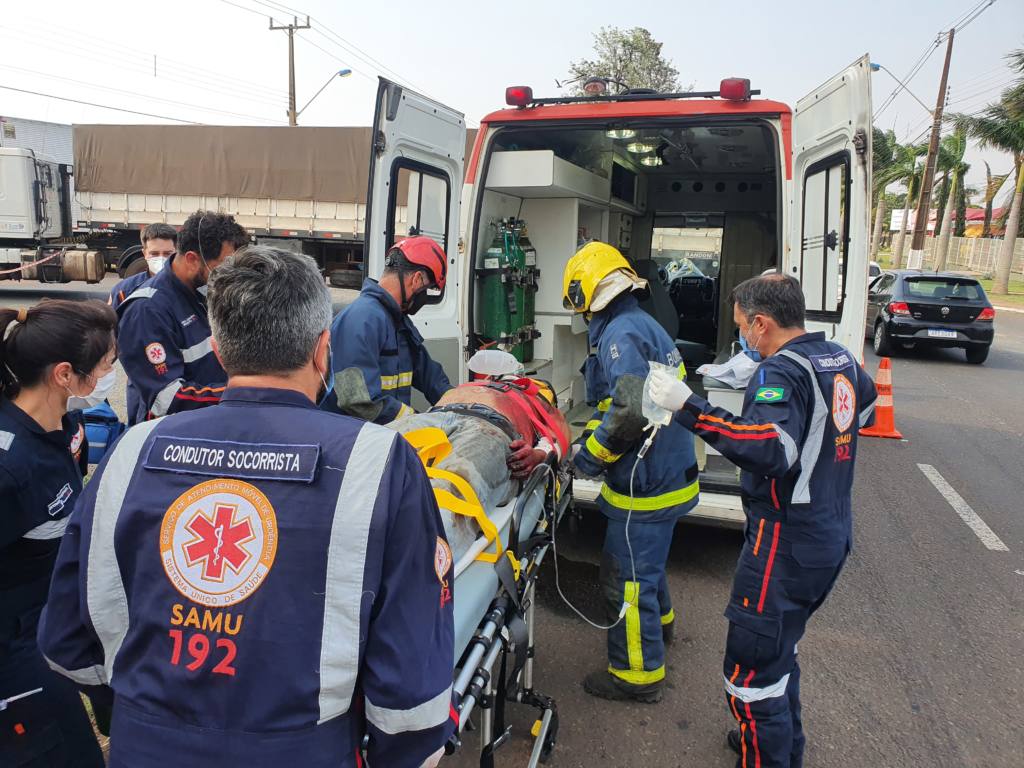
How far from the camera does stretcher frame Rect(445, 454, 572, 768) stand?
5.92ft

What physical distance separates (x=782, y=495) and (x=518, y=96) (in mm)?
2959

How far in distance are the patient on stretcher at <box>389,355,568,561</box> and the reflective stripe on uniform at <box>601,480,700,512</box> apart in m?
0.29

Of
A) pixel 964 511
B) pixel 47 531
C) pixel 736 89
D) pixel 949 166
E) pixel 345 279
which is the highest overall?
pixel 949 166

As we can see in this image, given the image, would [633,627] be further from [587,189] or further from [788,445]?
[587,189]

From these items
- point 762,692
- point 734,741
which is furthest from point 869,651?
point 762,692

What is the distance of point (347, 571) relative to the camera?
42.9 inches

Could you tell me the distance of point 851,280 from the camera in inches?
130

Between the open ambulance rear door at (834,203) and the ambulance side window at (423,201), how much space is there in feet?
6.72

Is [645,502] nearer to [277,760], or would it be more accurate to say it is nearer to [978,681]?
[978,681]

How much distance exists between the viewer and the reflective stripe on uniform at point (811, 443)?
85.9 inches

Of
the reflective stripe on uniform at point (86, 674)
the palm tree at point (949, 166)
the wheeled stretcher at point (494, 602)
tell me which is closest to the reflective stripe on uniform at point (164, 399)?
the wheeled stretcher at point (494, 602)

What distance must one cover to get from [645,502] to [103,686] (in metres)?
2.02

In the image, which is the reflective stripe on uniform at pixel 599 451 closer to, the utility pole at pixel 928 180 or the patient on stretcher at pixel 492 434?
the patient on stretcher at pixel 492 434

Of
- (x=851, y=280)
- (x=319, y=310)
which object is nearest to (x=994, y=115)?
(x=851, y=280)
